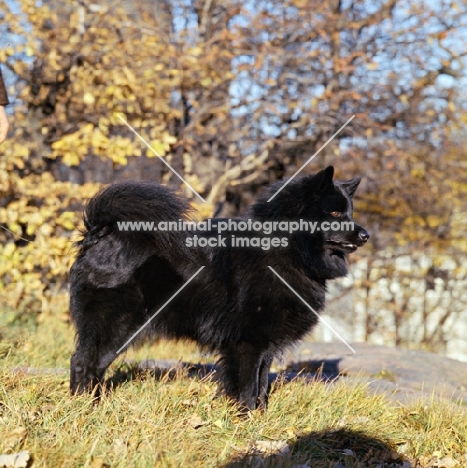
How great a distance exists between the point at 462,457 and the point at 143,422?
178 centimetres

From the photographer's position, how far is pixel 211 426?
3.18 m

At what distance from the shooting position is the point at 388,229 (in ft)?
28.7

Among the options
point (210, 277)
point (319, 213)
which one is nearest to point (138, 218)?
point (210, 277)

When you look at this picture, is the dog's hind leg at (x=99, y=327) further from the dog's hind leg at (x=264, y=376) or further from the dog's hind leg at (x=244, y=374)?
the dog's hind leg at (x=264, y=376)

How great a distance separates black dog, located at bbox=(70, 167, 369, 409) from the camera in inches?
144

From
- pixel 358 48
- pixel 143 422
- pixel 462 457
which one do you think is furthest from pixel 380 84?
pixel 143 422

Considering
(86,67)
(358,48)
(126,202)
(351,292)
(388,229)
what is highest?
(358,48)

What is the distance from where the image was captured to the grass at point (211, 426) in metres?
2.67

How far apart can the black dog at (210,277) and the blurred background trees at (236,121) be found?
2.28 metres

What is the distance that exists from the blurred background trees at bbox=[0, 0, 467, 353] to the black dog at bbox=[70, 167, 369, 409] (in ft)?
7.48

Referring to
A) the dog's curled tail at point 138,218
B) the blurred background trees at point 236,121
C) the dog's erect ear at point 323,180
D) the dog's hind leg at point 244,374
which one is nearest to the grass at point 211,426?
the dog's hind leg at point 244,374

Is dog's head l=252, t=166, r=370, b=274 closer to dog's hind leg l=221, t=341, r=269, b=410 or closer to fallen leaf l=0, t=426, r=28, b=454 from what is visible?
dog's hind leg l=221, t=341, r=269, b=410

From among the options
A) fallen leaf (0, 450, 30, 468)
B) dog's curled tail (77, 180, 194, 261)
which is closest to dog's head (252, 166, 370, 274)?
dog's curled tail (77, 180, 194, 261)

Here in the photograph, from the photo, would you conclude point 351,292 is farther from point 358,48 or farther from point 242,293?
point 242,293
